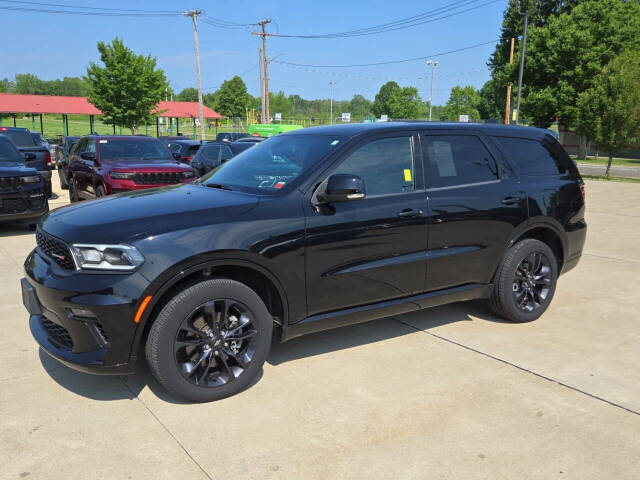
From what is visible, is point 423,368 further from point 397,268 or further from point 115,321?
point 115,321

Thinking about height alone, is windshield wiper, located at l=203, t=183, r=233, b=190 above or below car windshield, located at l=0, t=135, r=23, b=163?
below

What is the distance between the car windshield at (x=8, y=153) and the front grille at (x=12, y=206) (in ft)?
4.01

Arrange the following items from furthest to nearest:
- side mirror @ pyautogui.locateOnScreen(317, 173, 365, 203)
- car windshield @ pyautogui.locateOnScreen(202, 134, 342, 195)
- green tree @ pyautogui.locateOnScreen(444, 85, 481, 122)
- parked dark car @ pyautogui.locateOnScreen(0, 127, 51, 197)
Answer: green tree @ pyautogui.locateOnScreen(444, 85, 481, 122) < parked dark car @ pyautogui.locateOnScreen(0, 127, 51, 197) < car windshield @ pyautogui.locateOnScreen(202, 134, 342, 195) < side mirror @ pyautogui.locateOnScreen(317, 173, 365, 203)

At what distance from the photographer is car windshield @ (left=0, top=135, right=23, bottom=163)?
31.3 feet

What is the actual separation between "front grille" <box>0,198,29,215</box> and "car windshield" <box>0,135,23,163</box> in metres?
1.22

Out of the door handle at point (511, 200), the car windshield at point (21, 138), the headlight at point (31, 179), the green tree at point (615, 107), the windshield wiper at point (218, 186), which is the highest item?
the green tree at point (615, 107)

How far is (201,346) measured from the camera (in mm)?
3375

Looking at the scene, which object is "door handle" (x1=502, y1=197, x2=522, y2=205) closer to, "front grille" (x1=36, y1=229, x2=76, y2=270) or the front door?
the front door

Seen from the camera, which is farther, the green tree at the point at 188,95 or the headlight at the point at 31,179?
the green tree at the point at 188,95

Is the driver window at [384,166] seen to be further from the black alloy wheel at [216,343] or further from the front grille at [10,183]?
the front grille at [10,183]

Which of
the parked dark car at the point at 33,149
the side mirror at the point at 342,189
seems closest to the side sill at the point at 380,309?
the side mirror at the point at 342,189

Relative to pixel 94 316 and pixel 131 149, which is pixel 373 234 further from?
pixel 131 149

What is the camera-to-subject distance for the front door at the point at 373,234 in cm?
373

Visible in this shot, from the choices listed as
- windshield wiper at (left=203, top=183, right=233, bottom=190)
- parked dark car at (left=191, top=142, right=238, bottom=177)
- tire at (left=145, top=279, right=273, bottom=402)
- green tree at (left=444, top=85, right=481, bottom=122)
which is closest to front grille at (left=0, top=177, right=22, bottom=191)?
parked dark car at (left=191, top=142, right=238, bottom=177)
